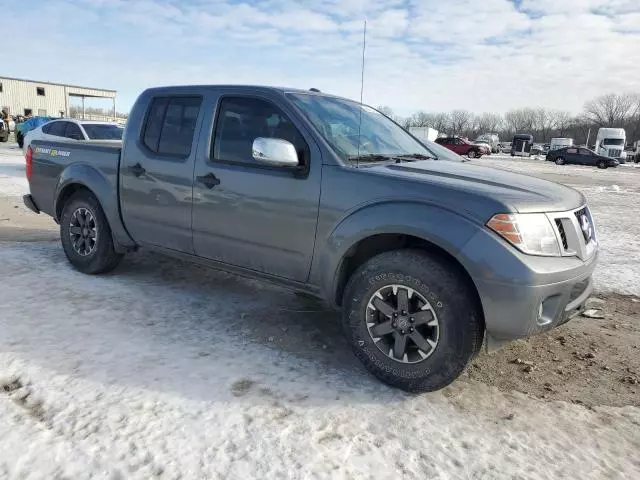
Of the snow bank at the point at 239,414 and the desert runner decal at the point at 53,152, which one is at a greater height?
the desert runner decal at the point at 53,152

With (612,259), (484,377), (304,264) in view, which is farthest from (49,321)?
(612,259)

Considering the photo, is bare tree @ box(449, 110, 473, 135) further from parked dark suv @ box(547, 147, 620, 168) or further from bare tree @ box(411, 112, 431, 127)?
parked dark suv @ box(547, 147, 620, 168)

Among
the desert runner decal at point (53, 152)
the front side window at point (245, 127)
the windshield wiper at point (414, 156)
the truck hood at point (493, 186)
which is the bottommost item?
the desert runner decal at point (53, 152)

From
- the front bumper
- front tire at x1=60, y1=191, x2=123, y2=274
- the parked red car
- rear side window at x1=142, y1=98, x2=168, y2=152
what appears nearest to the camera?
the front bumper

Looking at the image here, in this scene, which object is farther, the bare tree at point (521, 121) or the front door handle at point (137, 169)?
the bare tree at point (521, 121)

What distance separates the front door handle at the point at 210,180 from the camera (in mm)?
3824

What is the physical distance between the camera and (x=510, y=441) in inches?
102

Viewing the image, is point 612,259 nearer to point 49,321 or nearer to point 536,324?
point 536,324

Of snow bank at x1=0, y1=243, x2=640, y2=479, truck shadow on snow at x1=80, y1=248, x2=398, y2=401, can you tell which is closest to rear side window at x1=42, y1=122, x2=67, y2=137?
truck shadow on snow at x1=80, y1=248, x2=398, y2=401

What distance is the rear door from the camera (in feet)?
13.4

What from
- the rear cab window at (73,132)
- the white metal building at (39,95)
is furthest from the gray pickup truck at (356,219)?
the white metal building at (39,95)

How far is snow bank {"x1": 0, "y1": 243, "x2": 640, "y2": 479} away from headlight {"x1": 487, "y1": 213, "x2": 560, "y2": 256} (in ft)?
3.10

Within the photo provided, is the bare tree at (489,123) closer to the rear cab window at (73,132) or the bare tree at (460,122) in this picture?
the bare tree at (460,122)

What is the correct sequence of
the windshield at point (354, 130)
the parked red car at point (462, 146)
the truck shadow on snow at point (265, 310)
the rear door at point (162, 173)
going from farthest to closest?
the parked red car at point (462, 146), the rear door at point (162, 173), the truck shadow on snow at point (265, 310), the windshield at point (354, 130)
